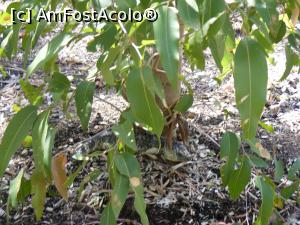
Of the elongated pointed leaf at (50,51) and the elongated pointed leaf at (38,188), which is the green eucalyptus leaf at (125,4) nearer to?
the elongated pointed leaf at (50,51)

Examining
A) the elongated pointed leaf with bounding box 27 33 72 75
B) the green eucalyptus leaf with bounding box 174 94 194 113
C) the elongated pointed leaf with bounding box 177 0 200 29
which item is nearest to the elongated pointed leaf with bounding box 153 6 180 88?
the elongated pointed leaf with bounding box 177 0 200 29

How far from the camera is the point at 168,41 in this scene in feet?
2.16

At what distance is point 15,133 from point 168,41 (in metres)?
0.36

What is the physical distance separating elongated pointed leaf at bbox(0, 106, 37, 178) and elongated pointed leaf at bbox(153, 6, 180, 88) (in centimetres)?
34

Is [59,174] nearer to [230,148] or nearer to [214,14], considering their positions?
[230,148]

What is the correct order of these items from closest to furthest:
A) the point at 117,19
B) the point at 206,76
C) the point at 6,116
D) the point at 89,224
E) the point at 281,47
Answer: the point at 117,19 < the point at 89,224 < the point at 6,116 < the point at 206,76 < the point at 281,47

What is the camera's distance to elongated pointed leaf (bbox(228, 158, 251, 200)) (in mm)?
984

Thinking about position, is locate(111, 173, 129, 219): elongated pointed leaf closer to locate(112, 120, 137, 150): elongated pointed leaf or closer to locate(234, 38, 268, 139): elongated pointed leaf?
locate(112, 120, 137, 150): elongated pointed leaf

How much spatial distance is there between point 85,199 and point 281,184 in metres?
0.54

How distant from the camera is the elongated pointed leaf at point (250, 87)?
631 millimetres

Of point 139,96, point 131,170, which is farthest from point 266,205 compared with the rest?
point 139,96

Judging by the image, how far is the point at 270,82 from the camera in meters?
1.67

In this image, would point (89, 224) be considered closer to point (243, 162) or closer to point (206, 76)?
point (243, 162)

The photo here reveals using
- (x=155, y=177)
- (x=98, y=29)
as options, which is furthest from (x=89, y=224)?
(x=98, y=29)
